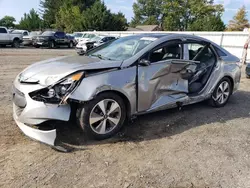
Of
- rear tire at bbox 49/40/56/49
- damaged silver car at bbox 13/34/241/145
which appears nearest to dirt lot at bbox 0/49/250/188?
damaged silver car at bbox 13/34/241/145

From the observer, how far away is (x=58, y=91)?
3.54 metres

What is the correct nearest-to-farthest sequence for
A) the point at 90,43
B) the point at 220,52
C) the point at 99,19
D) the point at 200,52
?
the point at 200,52 → the point at 220,52 → the point at 90,43 → the point at 99,19

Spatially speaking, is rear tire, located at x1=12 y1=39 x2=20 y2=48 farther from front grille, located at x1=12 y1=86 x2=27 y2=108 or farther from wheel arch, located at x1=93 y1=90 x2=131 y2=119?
wheel arch, located at x1=93 y1=90 x2=131 y2=119

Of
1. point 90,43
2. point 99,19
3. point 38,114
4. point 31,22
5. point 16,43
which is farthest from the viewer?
point 31,22

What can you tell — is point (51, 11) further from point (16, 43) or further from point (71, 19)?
point (16, 43)

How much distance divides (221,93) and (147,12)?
76.0 metres

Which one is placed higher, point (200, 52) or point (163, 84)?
point (200, 52)

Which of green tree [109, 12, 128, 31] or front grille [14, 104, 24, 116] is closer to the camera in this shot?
front grille [14, 104, 24, 116]

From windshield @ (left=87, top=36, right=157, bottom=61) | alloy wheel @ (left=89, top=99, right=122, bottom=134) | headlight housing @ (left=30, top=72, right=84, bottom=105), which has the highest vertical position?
windshield @ (left=87, top=36, right=157, bottom=61)

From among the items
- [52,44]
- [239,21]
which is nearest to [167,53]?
[52,44]

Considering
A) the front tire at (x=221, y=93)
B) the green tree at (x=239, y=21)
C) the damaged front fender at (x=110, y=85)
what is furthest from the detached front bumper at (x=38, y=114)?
the green tree at (x=239, y=21)

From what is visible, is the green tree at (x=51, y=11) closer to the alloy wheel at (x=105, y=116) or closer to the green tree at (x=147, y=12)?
the green tree at (x=147, y=12)

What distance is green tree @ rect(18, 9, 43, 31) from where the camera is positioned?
5388cm

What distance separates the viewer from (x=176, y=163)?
3.43 m
